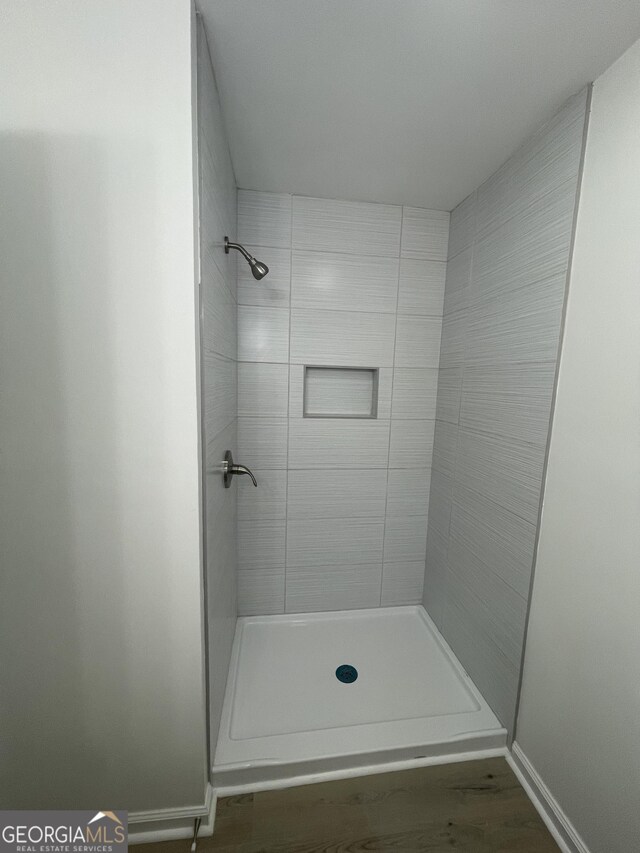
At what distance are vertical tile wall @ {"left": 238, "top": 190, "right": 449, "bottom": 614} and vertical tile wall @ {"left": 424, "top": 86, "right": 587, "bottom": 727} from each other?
165 mm

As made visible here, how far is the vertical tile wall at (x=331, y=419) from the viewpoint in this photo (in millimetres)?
1519

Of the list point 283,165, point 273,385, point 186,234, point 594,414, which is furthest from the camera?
point 273,385

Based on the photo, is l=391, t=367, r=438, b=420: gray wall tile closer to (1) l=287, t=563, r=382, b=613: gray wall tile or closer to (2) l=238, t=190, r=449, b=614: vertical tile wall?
(2) l=238, t=190, r=449, b=614: vertical tile wall

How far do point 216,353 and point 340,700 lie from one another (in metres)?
1.44

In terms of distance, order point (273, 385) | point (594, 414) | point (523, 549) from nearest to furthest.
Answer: point (594, 414)
point (523, 549)
point (273, 385)

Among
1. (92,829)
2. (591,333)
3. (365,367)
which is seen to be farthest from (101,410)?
(591,333)

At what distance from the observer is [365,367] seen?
1.64 m

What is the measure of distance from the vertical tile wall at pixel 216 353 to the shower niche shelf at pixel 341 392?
446 mm

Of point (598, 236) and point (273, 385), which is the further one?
point (273, 385)

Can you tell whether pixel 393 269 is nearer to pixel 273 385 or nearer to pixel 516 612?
pixel 273 385

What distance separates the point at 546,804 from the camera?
986 mm

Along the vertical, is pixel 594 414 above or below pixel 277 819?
above

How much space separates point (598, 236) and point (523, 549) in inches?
38.2

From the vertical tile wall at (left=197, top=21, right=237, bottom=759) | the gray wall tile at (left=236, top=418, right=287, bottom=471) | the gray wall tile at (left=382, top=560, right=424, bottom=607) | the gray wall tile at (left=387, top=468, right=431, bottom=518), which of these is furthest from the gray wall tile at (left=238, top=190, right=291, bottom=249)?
the gray wall tile at (left=382, top=560, right=424, bottom=607)
